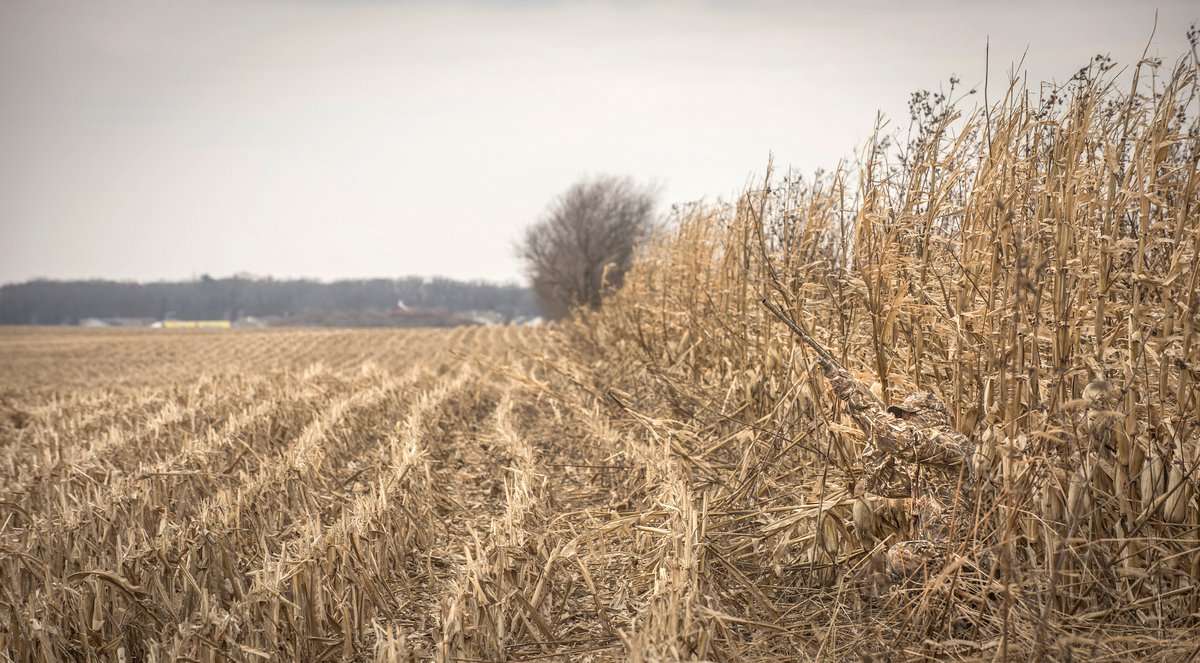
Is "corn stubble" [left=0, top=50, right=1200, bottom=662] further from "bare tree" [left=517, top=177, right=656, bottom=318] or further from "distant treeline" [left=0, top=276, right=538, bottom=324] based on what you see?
"distant treeline" [left=0, top=276, right=538, bottom=324]

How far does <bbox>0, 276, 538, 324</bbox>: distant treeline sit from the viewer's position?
80875 mm

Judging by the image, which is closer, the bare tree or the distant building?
the bare tree

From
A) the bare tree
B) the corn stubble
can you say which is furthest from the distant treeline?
the corn stubble

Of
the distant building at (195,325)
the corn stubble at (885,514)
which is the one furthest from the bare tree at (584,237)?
the distant building at (195,325)

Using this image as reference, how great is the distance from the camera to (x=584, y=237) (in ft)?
Answer: 118

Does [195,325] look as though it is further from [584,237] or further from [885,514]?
[885,514]

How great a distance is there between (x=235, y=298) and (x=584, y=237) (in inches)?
2683

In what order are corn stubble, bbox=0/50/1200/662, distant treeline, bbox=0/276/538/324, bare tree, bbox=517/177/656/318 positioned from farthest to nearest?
distant treeline, bbox=0/276/538/324 → bare tree, bbox=517/177/656/318 → corn stubble, bbox=0/50/1200/662

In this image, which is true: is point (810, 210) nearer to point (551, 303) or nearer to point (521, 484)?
point (521, 484)

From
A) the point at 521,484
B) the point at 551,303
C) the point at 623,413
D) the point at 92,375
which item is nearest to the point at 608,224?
the point at 551,303

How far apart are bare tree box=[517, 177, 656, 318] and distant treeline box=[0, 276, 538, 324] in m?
41.9

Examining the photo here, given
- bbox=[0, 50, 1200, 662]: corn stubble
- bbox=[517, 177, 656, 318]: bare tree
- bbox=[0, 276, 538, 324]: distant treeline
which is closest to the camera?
bbox=[0, 50, 1200, 662]: corn stubble

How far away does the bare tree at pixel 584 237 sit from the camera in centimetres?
3472

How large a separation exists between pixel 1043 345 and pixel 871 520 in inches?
38.7
